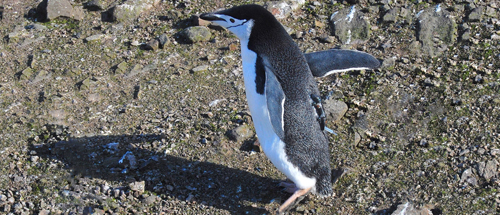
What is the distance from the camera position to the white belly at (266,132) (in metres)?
2.56

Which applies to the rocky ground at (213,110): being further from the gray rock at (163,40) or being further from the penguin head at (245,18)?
the penguin head at (245,18)

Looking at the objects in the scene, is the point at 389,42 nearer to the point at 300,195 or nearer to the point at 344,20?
the point at 344,20

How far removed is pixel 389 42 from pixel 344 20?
0.42 m

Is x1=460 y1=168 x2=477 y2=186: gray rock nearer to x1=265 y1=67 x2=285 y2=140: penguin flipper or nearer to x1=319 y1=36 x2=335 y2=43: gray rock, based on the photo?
x1=265 y1=67 x2=285 y2=140: penguin flipper

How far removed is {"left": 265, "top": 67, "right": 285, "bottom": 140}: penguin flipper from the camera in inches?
97.0

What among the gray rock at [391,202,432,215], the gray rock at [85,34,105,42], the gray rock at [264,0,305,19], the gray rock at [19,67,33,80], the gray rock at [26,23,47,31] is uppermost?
the gray rock at [264,0,305,19]

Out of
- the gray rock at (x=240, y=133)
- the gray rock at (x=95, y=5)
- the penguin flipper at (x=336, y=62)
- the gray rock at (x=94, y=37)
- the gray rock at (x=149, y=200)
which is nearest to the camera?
the gray rock at (x=149, y=200)

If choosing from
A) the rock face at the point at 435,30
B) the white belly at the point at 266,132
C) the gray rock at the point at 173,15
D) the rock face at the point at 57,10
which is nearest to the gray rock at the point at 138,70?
the gray rock at the point at 173,15

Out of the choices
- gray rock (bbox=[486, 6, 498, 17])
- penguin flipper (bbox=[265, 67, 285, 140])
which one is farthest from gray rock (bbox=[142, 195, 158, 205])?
gray rock (bbox=[486, 6, 498, 17])

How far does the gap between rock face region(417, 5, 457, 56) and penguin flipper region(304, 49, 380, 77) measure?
3.58 ft

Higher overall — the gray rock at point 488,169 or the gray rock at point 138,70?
the gray rock at point 488,169

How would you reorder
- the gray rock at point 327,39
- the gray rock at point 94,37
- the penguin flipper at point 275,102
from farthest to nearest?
the gray rock at point 94,37
the gray rock at point 327,39
the penguin flipper at point 275,102

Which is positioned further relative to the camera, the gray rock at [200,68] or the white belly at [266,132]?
the gray rock at [200,68]

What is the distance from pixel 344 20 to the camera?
4.07 metres
